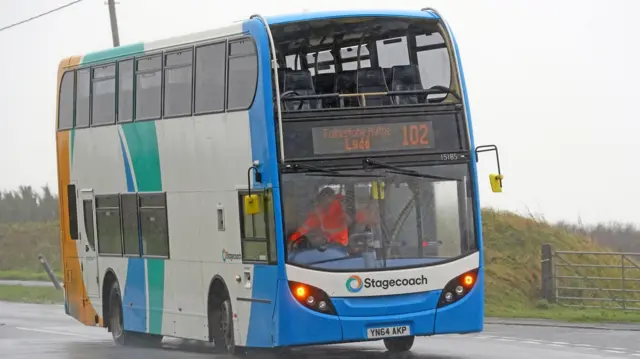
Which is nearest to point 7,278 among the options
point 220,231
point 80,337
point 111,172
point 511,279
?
point 511,279

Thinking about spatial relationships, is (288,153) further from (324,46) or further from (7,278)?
(7,278)

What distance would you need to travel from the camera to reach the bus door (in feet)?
80.8

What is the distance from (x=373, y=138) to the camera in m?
18.3

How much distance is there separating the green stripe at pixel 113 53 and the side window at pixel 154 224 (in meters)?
2.12

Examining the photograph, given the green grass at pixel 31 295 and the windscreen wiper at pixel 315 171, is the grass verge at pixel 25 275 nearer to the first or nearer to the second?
the green grass at pixel 31 295

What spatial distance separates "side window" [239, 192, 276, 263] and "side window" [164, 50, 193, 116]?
223 cm

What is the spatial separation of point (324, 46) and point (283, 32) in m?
1.12

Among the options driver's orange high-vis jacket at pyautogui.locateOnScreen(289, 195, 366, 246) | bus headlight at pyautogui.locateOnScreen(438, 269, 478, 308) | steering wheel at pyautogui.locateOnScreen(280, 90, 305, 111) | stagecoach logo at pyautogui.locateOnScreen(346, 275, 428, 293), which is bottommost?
bus headlight at pyautogui.locateOnScreen(438, 269, 478, 308)

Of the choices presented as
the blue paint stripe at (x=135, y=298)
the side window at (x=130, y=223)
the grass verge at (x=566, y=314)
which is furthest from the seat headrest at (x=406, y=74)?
the grass verge at (x=566, y=314)

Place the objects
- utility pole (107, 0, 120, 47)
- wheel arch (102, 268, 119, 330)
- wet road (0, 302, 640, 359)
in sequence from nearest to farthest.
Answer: wet road (0, 302, 640, 359) < wheel arch (102, 268, 119, 330) < utility pole (107, 0, 120, 47)

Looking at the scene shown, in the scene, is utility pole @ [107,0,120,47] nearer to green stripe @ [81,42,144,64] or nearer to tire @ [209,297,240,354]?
green stripe @ [81,42,144,64]

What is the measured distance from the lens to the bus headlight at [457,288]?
1816 centimetres

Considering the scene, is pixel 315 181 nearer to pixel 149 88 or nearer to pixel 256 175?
pixel 256 175

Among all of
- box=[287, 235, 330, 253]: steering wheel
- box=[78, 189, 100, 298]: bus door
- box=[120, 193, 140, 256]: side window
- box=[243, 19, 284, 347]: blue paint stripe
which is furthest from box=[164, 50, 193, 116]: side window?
box=[78, 189, 100, 298]: bus door
